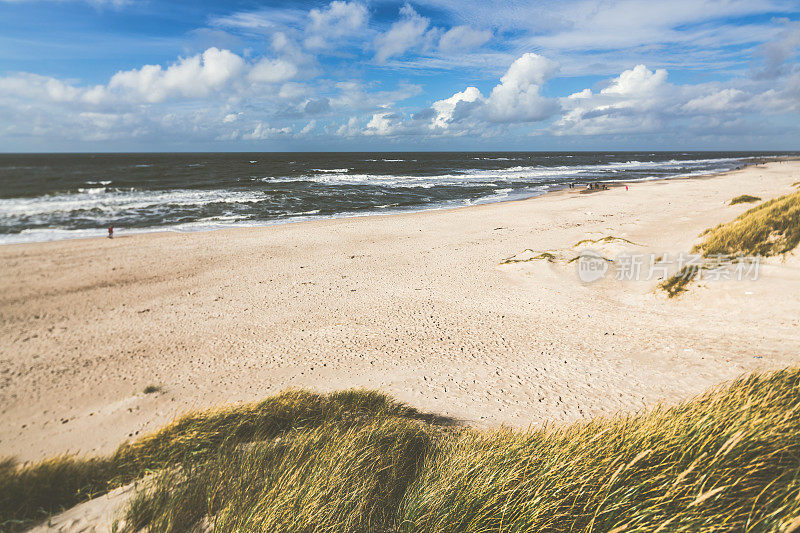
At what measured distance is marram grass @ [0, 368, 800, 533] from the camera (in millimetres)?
2367

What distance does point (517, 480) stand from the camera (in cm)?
284

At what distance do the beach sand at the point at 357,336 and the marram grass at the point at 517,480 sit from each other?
88.2 inches

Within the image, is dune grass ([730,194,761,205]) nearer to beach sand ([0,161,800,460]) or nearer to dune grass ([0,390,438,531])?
beach sand ([0,161,800,460])

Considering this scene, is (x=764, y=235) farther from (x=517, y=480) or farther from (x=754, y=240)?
(x=517, y=480)

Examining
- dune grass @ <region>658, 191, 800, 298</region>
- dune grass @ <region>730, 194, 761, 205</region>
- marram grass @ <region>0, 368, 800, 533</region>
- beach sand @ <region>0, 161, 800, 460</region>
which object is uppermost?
dune grass @ <region>730, 194, 761, 205</region>

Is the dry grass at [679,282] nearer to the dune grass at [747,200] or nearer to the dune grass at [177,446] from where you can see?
the dune grass at [177,446]

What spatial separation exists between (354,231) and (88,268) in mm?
11738

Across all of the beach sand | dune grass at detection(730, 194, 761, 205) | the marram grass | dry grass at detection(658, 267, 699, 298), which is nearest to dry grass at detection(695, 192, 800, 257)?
the beach sand

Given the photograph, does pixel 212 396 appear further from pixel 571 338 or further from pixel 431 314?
pixel 571 338

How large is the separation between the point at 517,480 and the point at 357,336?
599 centimetres

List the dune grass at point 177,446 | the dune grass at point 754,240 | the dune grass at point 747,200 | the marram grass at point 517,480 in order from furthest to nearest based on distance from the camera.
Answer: the dune grass at point 747,200, the dune grass at point 754,240, the dune grass at point 177,446, the marram grass at point 517,480

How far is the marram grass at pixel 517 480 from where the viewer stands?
7.77ft

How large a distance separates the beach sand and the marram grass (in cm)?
224

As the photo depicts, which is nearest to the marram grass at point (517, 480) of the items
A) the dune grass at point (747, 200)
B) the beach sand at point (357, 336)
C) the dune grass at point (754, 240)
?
the beach sand at point (357, 336)
